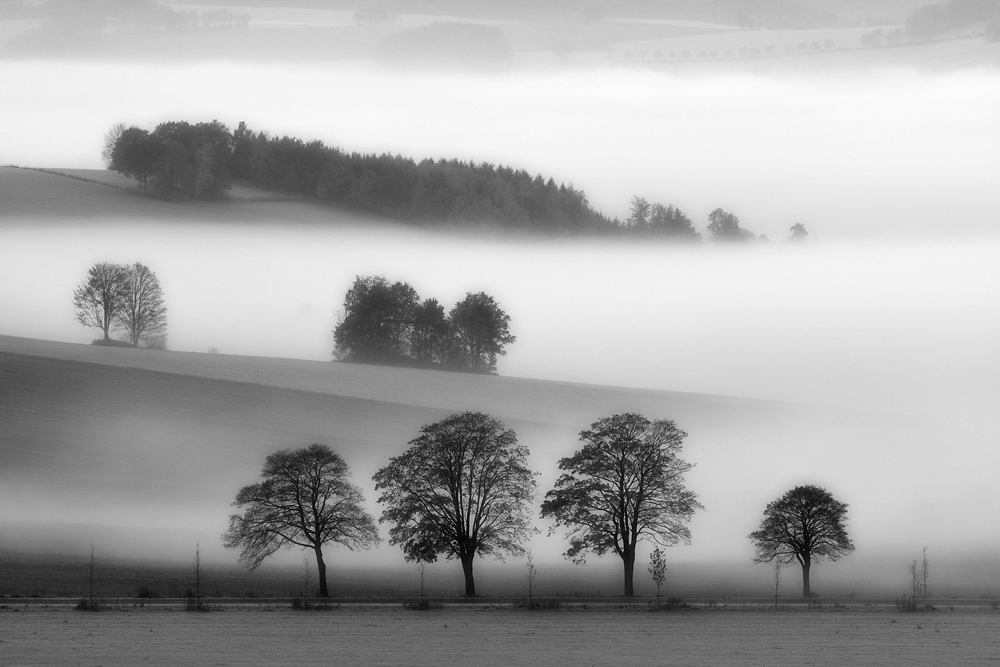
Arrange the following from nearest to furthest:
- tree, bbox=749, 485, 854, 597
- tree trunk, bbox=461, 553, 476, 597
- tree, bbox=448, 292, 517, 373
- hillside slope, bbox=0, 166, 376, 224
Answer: tree trunk, bbox=461, 553, 476, 597 < tree, bbox=749, 485, 854, 597 < tree, bbox=448, 292, 517, 373 < hillside slope, bbox=0, 166, 376, 224

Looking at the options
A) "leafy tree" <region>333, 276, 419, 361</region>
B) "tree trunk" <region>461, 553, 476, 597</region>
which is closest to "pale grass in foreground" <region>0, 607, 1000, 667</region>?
"tree trunk" <region>461, 553, 476, 597</region>

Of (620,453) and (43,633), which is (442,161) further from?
(43,633)

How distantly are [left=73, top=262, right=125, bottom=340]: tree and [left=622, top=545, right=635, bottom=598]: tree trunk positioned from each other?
66.9 meters

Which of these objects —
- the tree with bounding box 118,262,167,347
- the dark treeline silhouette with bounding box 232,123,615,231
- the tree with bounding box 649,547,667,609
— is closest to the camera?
the tree with bounding box 649,547,667,609

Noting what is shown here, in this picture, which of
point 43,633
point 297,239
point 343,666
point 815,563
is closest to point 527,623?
point 343,666

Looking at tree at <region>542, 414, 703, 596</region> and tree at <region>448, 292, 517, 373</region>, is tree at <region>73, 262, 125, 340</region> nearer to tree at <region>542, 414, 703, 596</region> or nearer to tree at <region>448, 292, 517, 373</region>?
tree at <region>448, 292, 517, 373</region>

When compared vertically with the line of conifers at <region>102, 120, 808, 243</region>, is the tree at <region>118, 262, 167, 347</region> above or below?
below

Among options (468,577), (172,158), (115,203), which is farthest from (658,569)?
(172,158)

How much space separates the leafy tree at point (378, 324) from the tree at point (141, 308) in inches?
646

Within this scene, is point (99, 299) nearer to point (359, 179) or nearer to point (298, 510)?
point (359, 179)

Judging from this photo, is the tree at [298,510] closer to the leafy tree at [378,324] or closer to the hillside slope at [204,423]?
the hillside slope at [204,423]

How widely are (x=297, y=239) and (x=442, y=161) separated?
2389 cm

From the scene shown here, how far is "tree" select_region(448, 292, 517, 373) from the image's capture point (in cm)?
12394

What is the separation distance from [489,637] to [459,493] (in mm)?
19519
